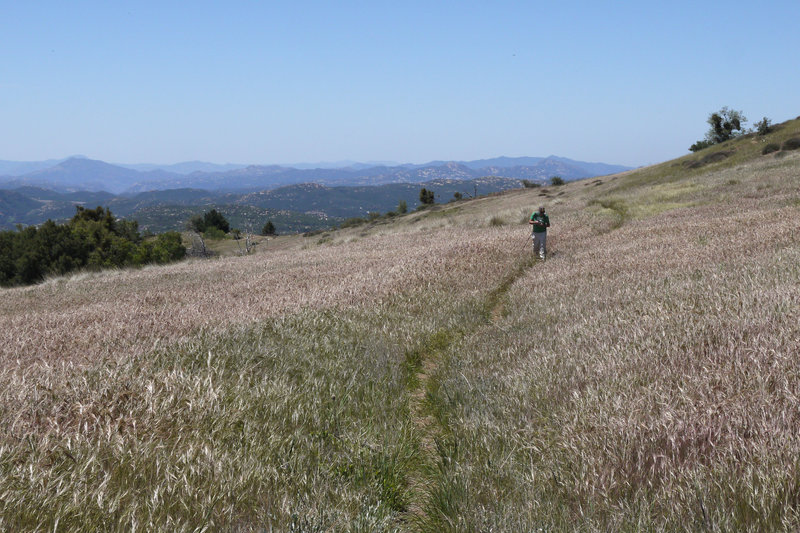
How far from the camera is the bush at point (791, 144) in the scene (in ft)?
149

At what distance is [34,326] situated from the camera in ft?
27.3

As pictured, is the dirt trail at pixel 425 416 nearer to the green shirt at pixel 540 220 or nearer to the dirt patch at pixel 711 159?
the green shirt at pixel 540 220

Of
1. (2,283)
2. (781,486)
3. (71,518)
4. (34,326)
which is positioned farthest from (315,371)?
(2,283)

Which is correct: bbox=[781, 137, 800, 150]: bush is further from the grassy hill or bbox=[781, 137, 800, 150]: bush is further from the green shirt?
the grassy hill

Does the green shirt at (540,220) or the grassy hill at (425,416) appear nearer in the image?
the grassy hill at (425,416)

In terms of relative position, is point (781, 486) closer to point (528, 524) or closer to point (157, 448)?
point (528, 524)

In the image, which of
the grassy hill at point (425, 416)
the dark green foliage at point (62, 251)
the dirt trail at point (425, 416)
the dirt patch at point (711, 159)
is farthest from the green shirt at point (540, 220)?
the dark green foliage at point (62, 251)

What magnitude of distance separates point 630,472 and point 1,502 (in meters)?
3.61

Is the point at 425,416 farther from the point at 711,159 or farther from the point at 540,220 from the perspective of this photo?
the point at 711,159

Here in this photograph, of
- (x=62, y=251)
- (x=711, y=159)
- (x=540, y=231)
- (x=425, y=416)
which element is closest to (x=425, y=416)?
(x=425, y=416)

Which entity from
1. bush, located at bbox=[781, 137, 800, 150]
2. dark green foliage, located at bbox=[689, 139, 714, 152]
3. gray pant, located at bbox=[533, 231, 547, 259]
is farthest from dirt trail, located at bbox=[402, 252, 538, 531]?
dark green foliage, located at bbox=[689, 139, 714, 152]

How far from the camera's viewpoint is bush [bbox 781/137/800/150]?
149 feet

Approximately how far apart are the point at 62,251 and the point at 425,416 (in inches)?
2606

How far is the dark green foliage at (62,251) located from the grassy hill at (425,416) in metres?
56.9
